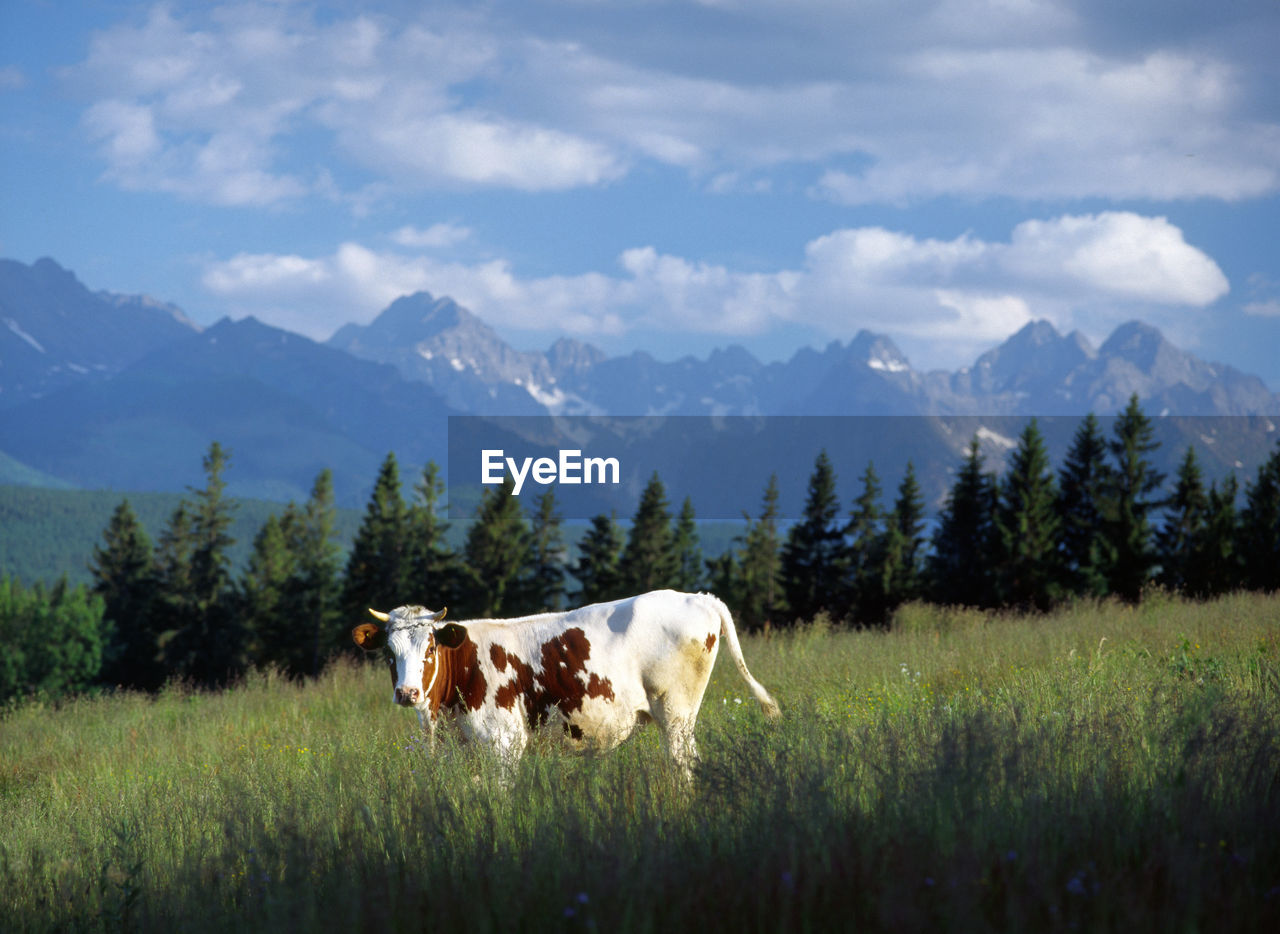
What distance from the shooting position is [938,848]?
4.30 m

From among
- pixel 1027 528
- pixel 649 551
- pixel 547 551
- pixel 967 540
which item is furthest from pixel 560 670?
pixel 547 551

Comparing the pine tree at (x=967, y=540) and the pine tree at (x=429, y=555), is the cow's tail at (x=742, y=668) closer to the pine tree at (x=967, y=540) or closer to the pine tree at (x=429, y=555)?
the pine tree at (x=967, y=540)

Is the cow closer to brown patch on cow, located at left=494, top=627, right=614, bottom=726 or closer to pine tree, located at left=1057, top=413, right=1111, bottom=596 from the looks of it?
brown patch on cow, located at left=494, top=627, right=614, bottom=726

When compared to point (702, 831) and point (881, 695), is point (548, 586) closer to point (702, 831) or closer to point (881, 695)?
point (881, 695)

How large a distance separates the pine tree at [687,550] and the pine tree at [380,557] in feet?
59.1

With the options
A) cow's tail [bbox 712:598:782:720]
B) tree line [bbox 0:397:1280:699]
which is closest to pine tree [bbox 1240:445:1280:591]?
tree line [bbox 0:397:1280:699]

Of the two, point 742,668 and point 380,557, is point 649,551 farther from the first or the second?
point 742,668

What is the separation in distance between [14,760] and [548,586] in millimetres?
57106

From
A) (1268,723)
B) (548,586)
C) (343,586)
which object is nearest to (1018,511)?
(548,586)

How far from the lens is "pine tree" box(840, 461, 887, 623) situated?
67.5 metres

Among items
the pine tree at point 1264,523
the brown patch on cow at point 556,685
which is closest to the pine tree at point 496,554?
the pine tree at point 1264,523

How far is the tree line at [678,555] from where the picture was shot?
62094mm

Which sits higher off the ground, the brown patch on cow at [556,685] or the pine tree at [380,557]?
the brown patch on cow at [556,685]

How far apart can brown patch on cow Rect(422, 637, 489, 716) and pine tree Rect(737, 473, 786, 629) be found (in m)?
65.1
